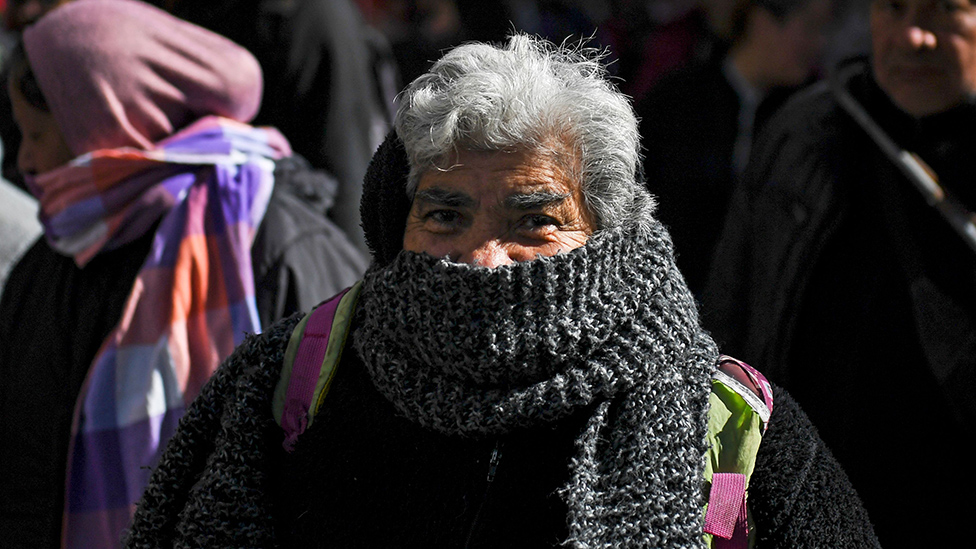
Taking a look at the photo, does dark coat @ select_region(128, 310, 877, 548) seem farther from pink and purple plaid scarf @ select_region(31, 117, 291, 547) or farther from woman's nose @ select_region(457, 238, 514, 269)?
pink and purple plaid scarf @ select_region(31, 117, 291, 547)

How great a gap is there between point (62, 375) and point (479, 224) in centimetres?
151

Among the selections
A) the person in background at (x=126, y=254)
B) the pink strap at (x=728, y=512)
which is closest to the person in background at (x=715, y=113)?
the person in background at (x=126, y=254)

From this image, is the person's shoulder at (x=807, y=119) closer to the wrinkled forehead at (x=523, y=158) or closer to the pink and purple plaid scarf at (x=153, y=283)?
the wrinkled forehead at (x=523, y=158)

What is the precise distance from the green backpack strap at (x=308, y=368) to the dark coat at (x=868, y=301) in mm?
1098

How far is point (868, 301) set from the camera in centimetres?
273

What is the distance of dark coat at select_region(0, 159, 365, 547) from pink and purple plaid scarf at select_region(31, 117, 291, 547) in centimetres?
6

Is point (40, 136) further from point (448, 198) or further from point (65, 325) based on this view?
point (448, 198)

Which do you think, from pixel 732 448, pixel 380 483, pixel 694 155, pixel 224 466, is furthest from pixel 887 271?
pixel 224 466

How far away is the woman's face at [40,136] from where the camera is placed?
9.78 ft

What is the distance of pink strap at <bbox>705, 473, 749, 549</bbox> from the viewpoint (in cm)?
171

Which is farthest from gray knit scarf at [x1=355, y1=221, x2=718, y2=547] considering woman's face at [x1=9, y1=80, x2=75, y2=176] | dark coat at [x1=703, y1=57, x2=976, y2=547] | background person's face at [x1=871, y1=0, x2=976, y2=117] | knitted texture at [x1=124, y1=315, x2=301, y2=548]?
woman's face at [x1=9, y1=80, x2=75, y2=176]

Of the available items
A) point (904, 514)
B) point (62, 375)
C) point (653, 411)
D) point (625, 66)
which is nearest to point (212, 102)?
point (62, 375)

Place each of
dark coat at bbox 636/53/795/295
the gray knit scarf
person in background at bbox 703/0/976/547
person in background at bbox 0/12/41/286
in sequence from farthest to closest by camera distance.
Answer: dark coat at bbox 636/53/795/295 → person in background at bbox 0/12/41/286 → person in background at bbox 703/0/976/547 → the gray knit scarf

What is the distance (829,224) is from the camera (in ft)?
9.37
